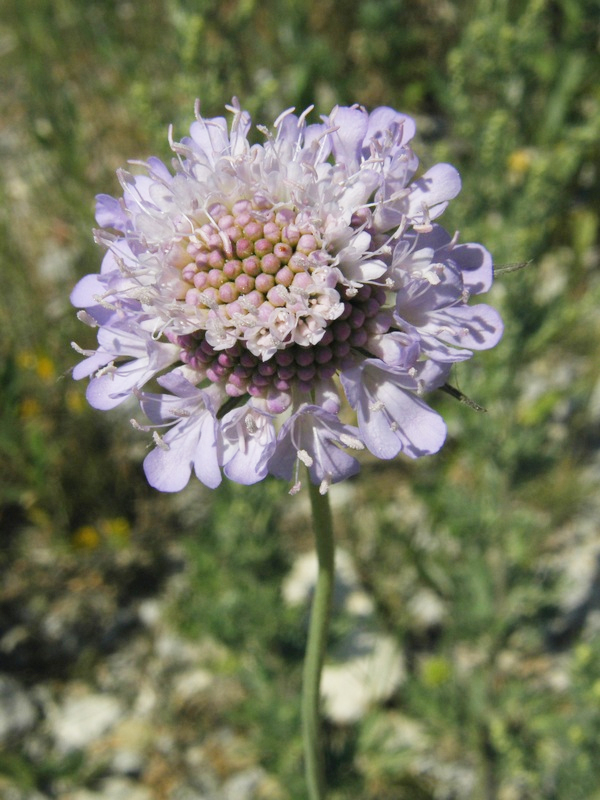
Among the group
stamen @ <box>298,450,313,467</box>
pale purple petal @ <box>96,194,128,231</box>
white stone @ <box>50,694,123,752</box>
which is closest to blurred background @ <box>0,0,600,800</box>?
white stone @ <box>50,694,123,752</box>

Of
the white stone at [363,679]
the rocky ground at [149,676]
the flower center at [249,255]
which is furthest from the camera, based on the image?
the white stone at [363,679]

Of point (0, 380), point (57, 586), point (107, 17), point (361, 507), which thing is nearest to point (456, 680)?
point (361, 507)

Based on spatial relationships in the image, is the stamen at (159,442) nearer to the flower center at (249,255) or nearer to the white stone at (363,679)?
the flower center at (249,255)

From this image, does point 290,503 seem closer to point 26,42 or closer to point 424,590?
point 424,590

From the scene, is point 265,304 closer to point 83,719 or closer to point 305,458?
point 305,458

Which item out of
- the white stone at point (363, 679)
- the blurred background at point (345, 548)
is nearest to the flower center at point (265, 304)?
the blurred background at point (345, 548)

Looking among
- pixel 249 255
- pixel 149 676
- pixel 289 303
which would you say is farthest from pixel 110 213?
pixel 149 676

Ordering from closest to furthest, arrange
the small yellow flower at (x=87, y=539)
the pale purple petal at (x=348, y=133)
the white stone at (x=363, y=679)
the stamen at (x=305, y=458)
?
the stamen at (x=305, y=458)
the pale purple petal at (x=348, y=133)
the white stone at (x=363, y=679)
the small yellow flower at (x=87, y=539)
